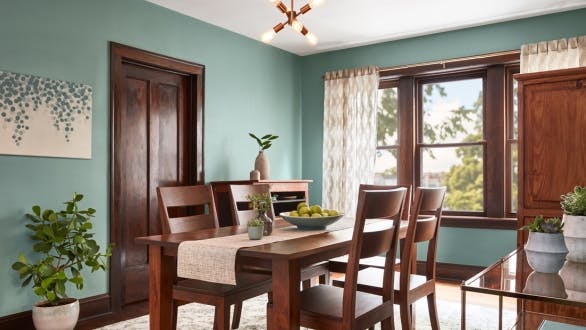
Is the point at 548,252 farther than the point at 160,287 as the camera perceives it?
No

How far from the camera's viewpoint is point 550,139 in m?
3.32

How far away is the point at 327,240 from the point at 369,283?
0.49 meters

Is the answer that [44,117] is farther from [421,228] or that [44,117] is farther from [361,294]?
[421,228]

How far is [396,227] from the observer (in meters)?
2.27

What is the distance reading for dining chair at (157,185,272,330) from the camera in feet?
7.75

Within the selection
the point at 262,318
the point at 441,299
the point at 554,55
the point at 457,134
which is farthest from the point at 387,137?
the point at 262,318

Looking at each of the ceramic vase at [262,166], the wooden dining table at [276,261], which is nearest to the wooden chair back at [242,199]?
the wooden dining table at [276,261]

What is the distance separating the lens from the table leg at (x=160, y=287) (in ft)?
7.53

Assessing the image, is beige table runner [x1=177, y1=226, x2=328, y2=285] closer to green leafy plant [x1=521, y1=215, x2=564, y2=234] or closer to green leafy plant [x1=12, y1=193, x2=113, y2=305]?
green leafy plant [x1=521, y1=215, x2=564, y2=234]

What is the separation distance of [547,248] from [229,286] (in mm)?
1513

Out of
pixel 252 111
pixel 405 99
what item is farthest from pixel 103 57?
pixel 405 99

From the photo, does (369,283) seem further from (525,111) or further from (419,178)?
(419,178)

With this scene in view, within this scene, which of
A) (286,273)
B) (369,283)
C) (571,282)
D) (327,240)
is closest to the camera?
(571,282)

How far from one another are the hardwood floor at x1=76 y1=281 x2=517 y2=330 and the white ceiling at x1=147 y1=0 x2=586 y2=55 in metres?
2.51
